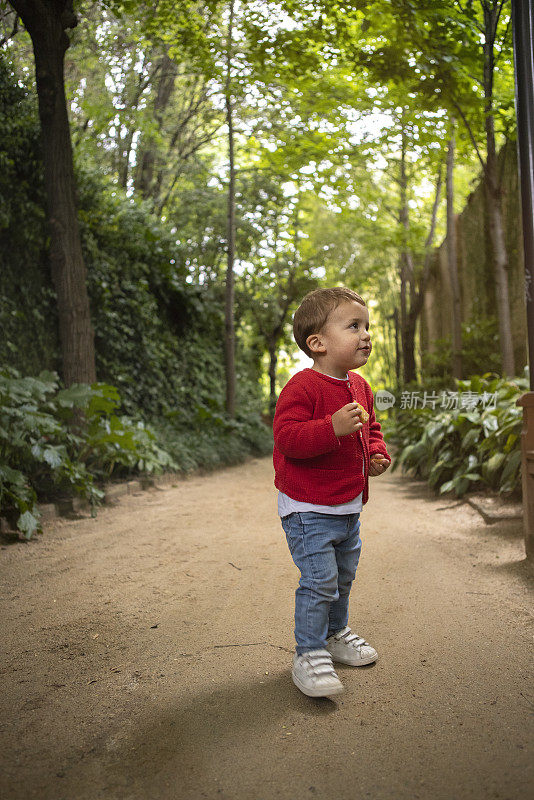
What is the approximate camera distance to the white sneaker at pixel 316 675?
212 cm

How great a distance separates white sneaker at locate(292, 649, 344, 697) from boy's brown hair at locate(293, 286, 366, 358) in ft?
3.40

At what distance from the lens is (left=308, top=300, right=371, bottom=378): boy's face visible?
7.57ft

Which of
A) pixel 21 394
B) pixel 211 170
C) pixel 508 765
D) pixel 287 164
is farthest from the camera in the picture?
pixel 211 170

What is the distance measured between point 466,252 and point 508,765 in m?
10.8

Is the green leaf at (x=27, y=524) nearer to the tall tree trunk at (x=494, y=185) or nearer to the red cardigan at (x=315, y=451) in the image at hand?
the red cardigan at (x=315, y=451)

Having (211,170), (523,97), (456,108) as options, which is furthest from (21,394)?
(211,170)

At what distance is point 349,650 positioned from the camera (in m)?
2.44

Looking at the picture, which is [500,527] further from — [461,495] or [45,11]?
[45,11]

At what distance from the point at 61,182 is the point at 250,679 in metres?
5.82

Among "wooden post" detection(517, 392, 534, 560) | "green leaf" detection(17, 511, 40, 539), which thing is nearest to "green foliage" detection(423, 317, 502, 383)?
"wooden post" detection(517, 392, 534, 560)

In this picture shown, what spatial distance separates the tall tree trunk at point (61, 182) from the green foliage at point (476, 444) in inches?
143

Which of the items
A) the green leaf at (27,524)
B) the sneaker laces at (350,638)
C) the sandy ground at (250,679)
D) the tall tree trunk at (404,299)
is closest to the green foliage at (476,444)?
the sandy ground at (250,679)

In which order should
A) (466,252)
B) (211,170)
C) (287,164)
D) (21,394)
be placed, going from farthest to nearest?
(211,170)
(466,252)
(287,164)
(21,394)

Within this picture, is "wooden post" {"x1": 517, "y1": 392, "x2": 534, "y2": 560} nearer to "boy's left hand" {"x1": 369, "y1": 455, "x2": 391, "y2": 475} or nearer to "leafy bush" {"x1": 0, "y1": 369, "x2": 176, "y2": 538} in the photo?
"boy's left hand" {"x1": 369, "y1": 455, "x2": 391, "y2": 475}
